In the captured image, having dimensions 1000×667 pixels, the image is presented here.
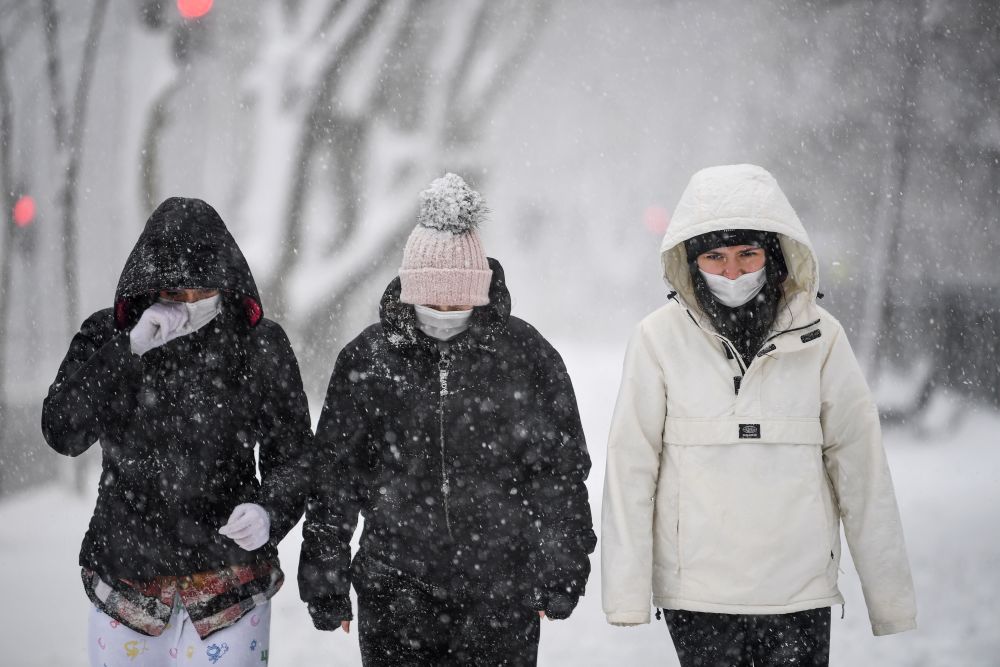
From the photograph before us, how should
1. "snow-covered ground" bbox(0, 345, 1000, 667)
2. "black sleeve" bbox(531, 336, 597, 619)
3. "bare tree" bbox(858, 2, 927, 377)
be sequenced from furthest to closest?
1. "bare tree" bbox(858, 2, 927, 377)
2. "snow-covered ground" bbox(0, 345, 1000, 667)
3. "black sleeve" bbox(531, 336, 597, 619)

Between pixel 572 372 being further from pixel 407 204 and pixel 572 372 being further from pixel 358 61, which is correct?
pixel 358 61

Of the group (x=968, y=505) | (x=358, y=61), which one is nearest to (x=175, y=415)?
(x=358, y=61)

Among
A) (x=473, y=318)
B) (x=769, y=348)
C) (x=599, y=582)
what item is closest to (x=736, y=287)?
(x=769, y=348)

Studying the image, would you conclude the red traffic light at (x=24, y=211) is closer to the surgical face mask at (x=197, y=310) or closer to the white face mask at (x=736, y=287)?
the surgical face mask at (x=197, y=310)

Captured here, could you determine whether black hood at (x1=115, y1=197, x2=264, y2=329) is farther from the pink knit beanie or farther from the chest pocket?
the chest pocket

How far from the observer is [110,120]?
18.3 feet

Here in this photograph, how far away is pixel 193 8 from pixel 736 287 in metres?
4.22

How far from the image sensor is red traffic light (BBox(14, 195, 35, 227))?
18.5 ft

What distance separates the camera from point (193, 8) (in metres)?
5.50

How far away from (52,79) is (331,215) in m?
1.81

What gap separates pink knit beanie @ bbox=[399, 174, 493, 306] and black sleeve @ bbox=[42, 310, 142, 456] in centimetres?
77

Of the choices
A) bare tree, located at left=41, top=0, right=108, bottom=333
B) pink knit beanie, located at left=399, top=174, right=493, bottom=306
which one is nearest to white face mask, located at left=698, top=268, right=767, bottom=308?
pink knit beanie, located at left=399, top=174, right=493, bottom=306

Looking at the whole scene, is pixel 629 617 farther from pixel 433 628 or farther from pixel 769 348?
pixel 769 348

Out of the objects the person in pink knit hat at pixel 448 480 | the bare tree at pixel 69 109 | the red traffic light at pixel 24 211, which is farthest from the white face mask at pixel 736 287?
the red traffic light at pixel 24 211
